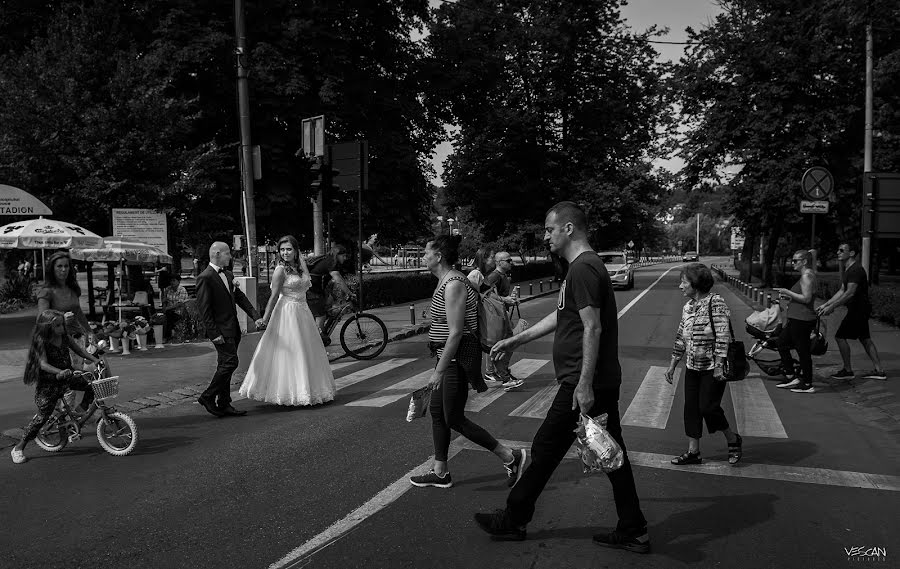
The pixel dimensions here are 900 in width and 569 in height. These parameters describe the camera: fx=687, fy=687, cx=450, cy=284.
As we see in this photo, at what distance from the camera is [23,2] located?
19.4 metres

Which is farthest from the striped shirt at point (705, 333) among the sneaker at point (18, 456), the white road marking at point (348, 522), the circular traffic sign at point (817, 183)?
the circular traffic sign at point (817, 183)

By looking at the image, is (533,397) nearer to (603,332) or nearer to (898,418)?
(898,418)

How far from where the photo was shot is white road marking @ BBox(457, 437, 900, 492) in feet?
16.2

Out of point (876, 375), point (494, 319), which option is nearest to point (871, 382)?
point (876, 375)

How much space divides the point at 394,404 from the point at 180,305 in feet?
24.9

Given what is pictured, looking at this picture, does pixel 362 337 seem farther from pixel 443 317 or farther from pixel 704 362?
pixel 704 362

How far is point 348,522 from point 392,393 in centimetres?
412

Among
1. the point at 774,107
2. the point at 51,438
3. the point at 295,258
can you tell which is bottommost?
the point at 51,438

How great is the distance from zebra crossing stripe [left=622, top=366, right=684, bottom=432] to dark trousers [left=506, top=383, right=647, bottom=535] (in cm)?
302

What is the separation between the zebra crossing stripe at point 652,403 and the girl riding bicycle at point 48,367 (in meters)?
5.05

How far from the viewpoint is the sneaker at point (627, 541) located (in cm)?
372

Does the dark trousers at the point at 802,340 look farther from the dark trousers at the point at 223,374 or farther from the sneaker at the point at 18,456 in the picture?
the sneaker at the point at 18,456

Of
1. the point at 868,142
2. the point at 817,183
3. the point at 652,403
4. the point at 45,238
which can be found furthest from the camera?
the point at 868,142

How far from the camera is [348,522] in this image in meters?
4.13
